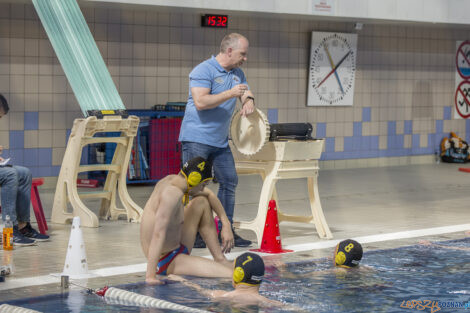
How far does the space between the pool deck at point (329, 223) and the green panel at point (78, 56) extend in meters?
1.43

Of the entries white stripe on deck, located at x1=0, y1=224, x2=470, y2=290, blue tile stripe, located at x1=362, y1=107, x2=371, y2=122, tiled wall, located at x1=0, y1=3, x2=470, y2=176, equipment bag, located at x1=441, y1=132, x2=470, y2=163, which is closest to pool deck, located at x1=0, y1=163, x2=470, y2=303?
white stripe on deck, located at x1=0, y1=224, x2=470, y2=290

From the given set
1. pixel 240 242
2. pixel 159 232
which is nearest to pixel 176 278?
pixel 159 232

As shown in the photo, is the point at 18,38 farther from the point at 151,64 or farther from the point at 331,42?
the point at 331,42

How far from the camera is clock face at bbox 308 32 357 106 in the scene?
16.0 m

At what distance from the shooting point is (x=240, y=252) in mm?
8070

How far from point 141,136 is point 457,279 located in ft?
23.8

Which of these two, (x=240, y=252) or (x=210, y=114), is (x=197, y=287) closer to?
(x=240, y=252)

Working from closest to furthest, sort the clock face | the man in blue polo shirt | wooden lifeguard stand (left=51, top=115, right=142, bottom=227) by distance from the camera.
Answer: the man in blue polo shirt, wooden lifeguard stand (left=51, top=115, right=142, bottom=227), the clock face

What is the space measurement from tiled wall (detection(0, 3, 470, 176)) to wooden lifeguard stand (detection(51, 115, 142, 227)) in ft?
9.82

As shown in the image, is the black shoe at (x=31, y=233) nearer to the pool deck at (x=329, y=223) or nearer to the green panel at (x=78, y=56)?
the pool deck at (x=329, y=223)

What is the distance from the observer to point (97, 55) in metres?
11.0

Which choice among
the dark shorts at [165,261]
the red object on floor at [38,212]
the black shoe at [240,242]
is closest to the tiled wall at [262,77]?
the red object on floor at [38,212]

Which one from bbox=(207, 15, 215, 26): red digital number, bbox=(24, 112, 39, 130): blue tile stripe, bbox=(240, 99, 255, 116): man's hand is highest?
bbox=(207, 15, 215, 26): red digital number

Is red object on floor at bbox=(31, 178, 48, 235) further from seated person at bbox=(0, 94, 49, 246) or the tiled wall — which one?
the tiled wall
